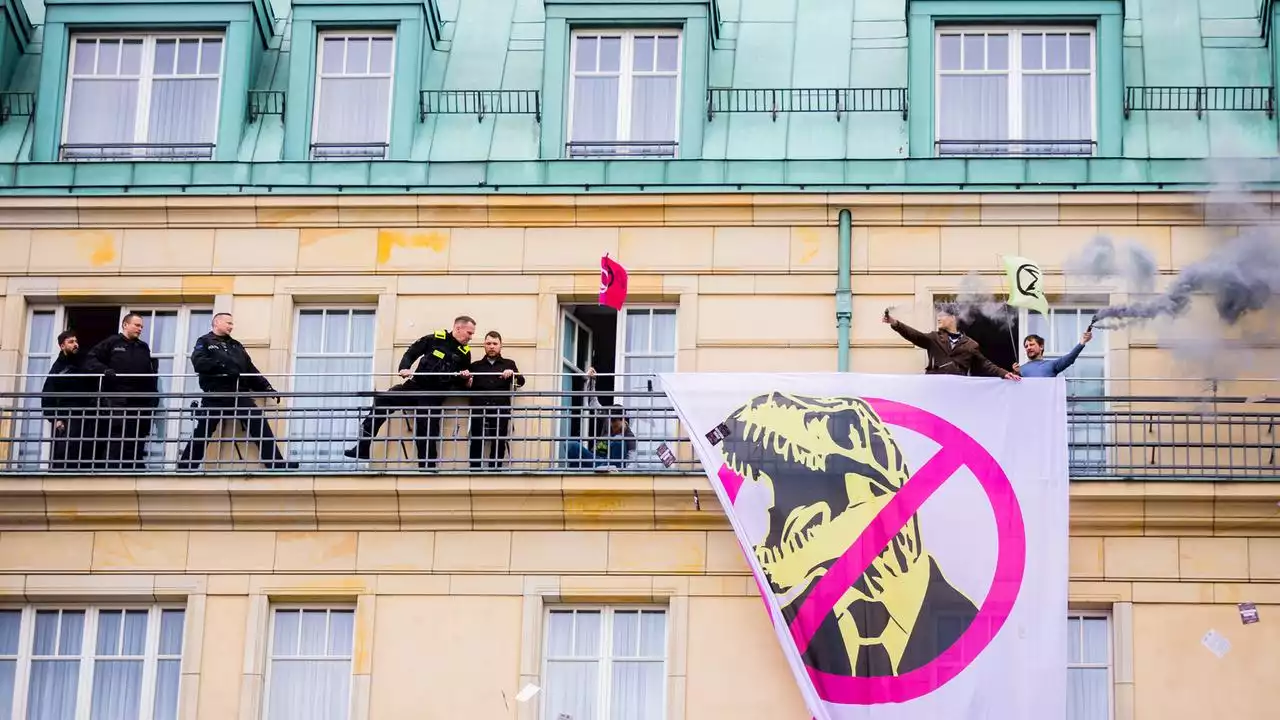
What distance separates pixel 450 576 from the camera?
26.4 m

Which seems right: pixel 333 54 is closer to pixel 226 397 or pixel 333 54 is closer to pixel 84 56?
pixel 84 56

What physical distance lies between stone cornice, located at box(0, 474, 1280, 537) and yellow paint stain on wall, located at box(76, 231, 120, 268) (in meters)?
2.93

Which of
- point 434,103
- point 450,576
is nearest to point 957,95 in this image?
point 434,103

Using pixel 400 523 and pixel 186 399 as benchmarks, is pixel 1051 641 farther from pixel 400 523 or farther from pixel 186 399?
pixel 186 399

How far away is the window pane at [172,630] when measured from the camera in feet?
87.2

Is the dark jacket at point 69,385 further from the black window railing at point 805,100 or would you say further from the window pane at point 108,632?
the black window railing at point 805,100

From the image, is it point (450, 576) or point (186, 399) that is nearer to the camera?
point (450, 576)

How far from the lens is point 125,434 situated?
27.6m

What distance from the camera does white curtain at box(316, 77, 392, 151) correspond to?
95.0 ft

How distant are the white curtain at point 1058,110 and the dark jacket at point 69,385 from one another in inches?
418

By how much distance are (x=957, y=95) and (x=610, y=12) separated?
4.04 m

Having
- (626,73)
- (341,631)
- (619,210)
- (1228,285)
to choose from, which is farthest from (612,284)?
(1228,285)

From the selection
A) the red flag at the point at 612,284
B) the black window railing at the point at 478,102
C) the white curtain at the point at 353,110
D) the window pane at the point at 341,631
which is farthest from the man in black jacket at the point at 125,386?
the red flag at the point at 612,284

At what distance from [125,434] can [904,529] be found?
8584 millimetres
